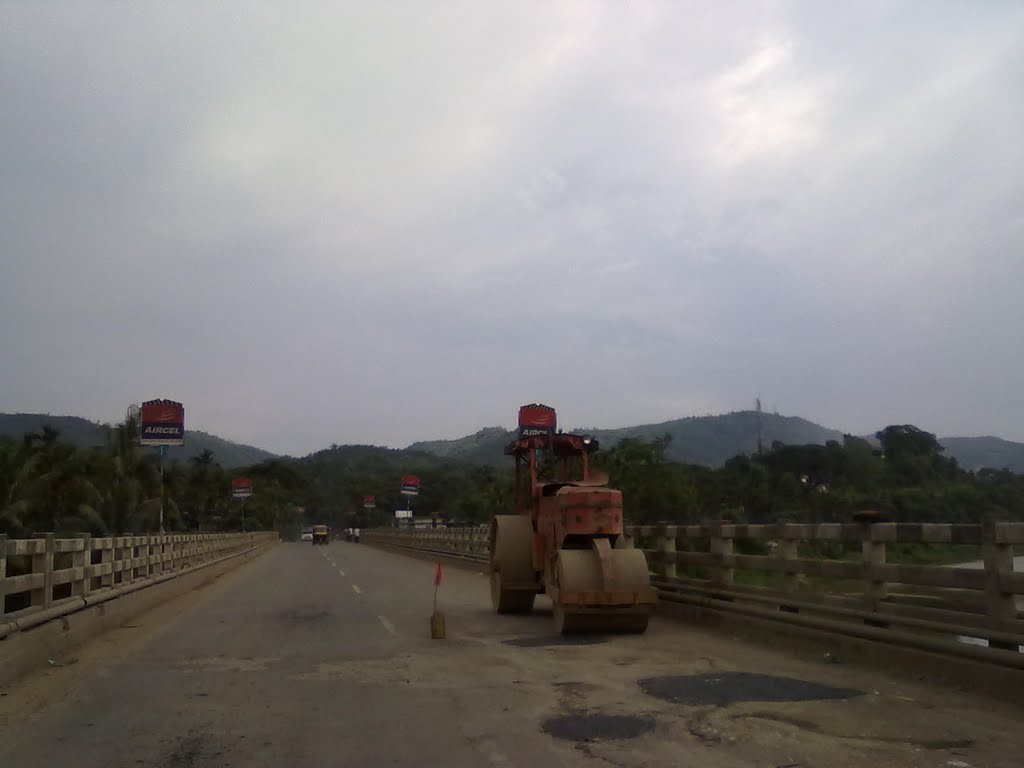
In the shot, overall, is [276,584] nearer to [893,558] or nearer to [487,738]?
[893,558]

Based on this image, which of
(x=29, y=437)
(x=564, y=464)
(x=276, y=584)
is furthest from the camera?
(x=29, y=437)

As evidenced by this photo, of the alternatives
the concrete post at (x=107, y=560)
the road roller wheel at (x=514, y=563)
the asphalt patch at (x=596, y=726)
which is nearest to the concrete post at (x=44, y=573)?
the concrete post at (x=107, y=560)

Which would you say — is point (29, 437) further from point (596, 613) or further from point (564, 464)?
point (596, 613)

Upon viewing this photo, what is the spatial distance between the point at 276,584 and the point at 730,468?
28.8 meters

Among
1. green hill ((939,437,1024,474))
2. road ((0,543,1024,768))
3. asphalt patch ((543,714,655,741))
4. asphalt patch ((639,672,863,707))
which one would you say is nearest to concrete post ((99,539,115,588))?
road ((0,543,1024,768))

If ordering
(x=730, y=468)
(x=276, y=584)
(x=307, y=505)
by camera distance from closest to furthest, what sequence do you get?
1. (x=276, y=584)
2. (x=730, y=468)
3. (x=307, y=505)

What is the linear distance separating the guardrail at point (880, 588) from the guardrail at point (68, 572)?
8.50 metres

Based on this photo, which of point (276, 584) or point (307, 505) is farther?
point (307, 505)

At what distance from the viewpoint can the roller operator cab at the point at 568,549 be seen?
38.9 ft

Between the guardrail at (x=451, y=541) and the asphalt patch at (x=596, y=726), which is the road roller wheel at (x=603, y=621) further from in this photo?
the guardrail at (x=451, y=541)

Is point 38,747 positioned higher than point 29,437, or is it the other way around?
point 29,437

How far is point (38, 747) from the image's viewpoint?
21.4ft

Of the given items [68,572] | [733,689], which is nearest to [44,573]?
[68,572]

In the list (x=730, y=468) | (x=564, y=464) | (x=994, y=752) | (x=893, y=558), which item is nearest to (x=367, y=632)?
(x=564, y=464)
